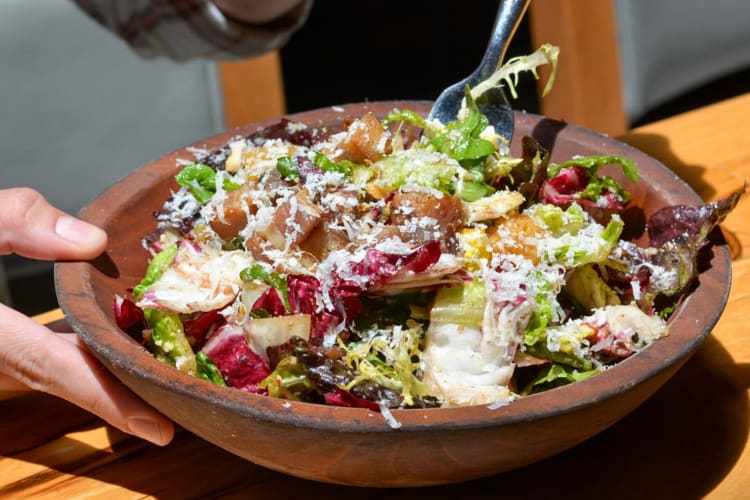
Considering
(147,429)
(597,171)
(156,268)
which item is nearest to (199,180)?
(156,268)

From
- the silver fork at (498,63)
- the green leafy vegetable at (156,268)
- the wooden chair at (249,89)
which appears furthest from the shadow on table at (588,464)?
the wooden chair at (249,89)

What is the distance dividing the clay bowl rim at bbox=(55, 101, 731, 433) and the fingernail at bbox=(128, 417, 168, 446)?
0.13m

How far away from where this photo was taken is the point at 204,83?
2.91 m

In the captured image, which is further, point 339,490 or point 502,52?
point 502,52

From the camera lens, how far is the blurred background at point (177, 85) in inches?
106

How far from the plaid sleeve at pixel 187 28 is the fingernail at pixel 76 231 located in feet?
5.34

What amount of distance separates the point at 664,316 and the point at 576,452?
23cm

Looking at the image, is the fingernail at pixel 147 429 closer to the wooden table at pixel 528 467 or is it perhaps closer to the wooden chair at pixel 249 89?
the wooden table at pixel 528 467

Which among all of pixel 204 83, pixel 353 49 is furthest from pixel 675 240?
pixel 353 49

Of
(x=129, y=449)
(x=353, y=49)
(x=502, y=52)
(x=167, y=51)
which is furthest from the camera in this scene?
(x=353, y=49)

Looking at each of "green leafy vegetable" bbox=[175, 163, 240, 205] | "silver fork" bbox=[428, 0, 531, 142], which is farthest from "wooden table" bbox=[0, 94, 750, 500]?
"silver fork" bbox=[428, 0, 531, 142]

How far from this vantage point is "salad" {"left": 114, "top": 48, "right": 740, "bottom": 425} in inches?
44.2

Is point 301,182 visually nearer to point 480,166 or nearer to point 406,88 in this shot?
point 480,166

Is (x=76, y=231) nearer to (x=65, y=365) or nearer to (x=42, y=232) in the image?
(x=42, y=232)
